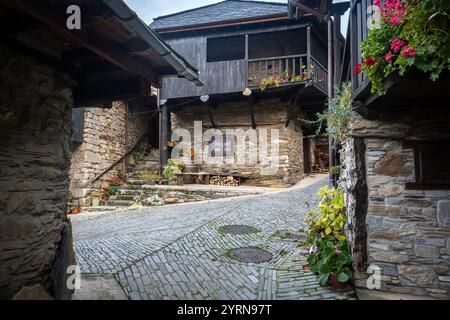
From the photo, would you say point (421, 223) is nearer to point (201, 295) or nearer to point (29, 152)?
point (201, 295)

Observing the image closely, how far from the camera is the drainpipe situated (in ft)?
5.41

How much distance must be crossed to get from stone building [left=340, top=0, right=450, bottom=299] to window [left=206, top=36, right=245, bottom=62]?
Answer: 319 inches

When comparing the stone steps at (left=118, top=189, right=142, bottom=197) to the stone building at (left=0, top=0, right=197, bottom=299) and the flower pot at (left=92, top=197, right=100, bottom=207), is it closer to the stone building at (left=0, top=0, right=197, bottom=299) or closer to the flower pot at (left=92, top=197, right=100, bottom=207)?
the flower pot at (left=92, top=197, right=100, bottom=207)

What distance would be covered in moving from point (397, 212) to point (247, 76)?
7.27 meters

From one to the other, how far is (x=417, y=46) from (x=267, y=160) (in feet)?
26.7

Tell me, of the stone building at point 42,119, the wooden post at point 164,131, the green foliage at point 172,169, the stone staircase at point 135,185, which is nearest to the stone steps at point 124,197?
the stone staircase at point 135,185

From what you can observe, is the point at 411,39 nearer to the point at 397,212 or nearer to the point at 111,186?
the point at 397,212

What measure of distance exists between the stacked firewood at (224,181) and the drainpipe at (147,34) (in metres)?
7.13

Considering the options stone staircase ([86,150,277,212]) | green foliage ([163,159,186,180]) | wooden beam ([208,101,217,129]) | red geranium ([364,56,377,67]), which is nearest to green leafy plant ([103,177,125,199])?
stone staircase ([86,150,277,212])

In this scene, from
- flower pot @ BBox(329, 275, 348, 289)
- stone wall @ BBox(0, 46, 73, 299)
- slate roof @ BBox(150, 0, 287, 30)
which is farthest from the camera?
slate roof @ BBox(150, 0, 287, 30)

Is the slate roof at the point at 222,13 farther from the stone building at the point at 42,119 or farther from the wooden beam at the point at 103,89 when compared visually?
the stone building at the point at 42,119

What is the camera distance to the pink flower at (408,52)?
1.72 metres

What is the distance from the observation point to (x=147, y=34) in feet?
6.43
